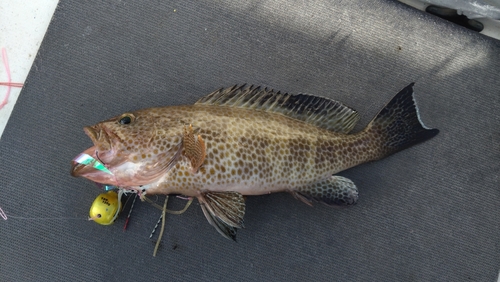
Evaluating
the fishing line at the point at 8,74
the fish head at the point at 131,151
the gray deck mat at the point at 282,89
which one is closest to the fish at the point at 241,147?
the fish head at the point at 131,151

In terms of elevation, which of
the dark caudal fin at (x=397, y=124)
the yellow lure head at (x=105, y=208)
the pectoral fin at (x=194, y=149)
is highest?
the dark caudal fin at (x=397, y=124)

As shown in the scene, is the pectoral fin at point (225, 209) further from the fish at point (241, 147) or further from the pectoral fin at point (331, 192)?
the pectoral fin at point (331, 192)

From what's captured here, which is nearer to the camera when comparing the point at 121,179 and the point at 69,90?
the point at 121,179

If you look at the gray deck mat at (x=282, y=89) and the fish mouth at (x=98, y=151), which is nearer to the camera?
the fish mouth at (x=98, y=151)

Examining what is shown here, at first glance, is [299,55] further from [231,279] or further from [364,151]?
[231,279]

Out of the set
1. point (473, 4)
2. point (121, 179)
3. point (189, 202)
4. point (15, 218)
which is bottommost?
point (15, 218)

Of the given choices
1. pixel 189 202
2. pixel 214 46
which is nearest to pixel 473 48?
pixel 214 46

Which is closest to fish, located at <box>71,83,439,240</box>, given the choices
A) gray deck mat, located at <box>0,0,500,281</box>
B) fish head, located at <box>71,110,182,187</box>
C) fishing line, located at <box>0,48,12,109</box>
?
fish head, located at <box>71,110,182,187</box>
